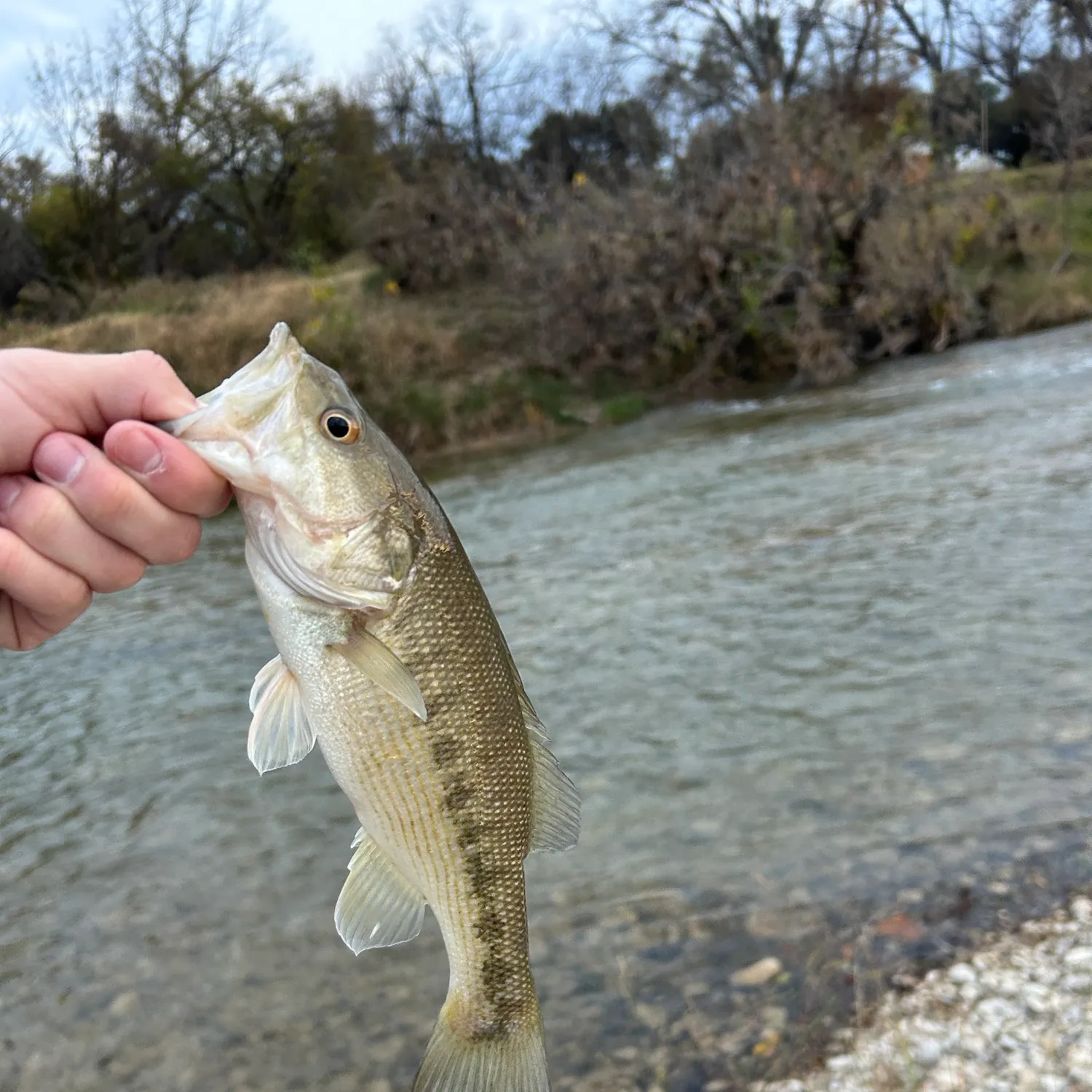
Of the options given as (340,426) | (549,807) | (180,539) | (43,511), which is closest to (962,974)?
(549,807)

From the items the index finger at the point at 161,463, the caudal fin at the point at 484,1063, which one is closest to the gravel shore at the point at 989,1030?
the caudal fin at the point at 484,1063

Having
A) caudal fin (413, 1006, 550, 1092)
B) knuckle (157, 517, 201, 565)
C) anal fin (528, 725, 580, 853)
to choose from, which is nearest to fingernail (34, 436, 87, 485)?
knuckle (157, 517, 201, 565)

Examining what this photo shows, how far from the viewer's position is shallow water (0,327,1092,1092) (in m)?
3.32

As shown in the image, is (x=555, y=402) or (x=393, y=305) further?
(x=393, y=305)

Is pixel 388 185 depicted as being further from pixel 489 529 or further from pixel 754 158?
pixel 489 529

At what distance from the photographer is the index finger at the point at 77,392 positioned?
6.93 feet

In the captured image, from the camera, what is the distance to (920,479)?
959 centimetres

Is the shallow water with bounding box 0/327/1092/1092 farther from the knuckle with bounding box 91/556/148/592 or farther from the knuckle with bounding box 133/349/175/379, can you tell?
the knuckle with bounding box 133/349/175/379

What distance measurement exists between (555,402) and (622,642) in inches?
566

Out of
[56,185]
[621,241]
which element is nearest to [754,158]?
[621,241]

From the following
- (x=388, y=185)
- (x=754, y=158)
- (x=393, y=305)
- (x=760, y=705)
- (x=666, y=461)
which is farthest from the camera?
(x=388, y=185)

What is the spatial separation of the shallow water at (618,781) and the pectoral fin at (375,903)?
1043mm

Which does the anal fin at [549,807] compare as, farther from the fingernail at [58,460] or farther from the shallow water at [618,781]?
the fingernail at [58,460]

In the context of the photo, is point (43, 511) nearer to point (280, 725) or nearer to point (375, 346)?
point (280, 725)
